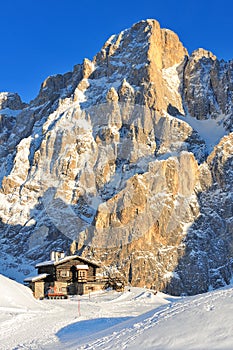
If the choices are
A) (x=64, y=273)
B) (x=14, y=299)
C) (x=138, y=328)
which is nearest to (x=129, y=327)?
(x=138, y=328)

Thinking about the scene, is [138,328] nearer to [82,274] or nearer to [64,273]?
[64,273]

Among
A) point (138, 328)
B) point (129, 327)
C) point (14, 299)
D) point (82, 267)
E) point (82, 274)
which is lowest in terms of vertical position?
point (138, 328)

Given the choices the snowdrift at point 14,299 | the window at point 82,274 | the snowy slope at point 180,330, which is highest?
the window at point 82,274

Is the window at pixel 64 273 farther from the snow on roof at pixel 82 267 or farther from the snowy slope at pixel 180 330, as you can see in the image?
the snowy slope at pixel 180 330

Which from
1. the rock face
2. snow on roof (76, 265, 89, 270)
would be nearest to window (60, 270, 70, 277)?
snow on roof (76, 265, 89, 270)

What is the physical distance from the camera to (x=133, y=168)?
422 feet

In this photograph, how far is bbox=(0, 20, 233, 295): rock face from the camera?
108 meters

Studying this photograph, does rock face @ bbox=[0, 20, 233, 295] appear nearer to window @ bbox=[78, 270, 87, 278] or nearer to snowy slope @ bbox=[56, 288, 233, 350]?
window @ bbox=[78, 270, 87, 278]

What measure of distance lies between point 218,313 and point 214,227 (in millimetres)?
101443

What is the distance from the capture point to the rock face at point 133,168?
108 metres

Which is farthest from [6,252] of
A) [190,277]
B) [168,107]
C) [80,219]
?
[168,107]

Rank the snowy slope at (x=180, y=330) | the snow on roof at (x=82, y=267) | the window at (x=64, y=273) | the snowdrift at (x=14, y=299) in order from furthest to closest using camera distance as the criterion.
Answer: the snow on roof at (x=82, y=267) → the window at (x=64, y=273) → the snowdrift at (x=14, y=299) → the snowy slope at (x=180, y=330)

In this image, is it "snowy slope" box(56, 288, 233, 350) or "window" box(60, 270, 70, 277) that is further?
"window" box(60, 270, 70, 277)

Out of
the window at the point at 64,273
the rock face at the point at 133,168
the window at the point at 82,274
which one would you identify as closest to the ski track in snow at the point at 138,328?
the window at the point at 82,274
